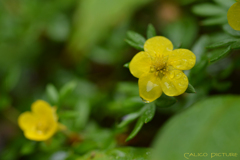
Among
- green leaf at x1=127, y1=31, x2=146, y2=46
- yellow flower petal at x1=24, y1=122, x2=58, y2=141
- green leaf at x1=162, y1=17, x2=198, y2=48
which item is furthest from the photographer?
green leaf at x1=162, y1=17, x2=198, y2=48

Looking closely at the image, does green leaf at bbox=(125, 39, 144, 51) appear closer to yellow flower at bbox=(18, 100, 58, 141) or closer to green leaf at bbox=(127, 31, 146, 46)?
green leaf at bbox=(127, 31, 146, 46)

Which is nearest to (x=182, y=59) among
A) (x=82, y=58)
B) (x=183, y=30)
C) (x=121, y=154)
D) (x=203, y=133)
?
(x=203, y=133)

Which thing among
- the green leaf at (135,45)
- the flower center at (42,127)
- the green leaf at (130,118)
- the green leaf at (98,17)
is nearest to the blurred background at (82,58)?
the green leaf at (98,17)

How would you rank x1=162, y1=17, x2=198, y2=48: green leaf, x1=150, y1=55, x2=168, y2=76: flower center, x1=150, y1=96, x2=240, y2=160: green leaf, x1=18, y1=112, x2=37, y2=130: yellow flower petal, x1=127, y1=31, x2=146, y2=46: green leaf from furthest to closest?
x1=162, y1=17, x2=198, y2=48: green leaf, x1=18, y1=112, x2=37, y2=130: yellow flower petal, x1=127, y1=31, x2=146, y2=46: green leaf, x1=150, y1=55, x2=168, y2=76: flower center, x1=150, y1=96, x2=240, y2=160: green leaf

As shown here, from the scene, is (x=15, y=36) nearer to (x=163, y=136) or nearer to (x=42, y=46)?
(x=42, y=46)

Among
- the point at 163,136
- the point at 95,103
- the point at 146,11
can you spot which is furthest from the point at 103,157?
the point at 146,11

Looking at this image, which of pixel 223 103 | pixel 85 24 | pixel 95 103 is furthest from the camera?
pixel 85 24

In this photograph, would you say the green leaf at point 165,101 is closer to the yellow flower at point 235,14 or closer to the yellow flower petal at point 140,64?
the yellow flower petal at point 140,64

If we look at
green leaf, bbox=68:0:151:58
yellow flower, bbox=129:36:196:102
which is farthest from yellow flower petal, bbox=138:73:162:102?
green leaf, bbox=68:0:151:58
